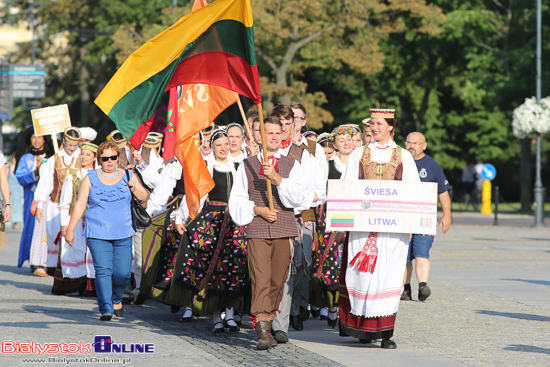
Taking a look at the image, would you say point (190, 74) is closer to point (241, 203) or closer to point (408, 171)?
point (241, 203)

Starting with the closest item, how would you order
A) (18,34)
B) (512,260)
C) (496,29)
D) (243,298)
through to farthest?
(243,298) → (512,260) → (496,29) → (18,34)

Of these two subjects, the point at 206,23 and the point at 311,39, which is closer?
the point at 206,23

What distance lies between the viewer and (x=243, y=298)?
8.43 m

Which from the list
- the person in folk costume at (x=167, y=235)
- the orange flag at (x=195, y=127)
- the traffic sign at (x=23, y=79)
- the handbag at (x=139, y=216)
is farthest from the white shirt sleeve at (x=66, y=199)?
the traffic sign at (x=23, y=79)

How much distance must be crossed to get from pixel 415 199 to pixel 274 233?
3.90 feet

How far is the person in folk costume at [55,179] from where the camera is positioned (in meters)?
11.7

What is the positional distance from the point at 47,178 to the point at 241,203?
17.5 ft

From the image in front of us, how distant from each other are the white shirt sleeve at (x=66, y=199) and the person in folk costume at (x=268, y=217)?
3.79m

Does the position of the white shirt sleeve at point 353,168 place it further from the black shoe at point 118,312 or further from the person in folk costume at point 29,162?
the person in folk costume at point 29,162

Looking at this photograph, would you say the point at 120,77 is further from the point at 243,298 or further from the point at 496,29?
the point at 496,29

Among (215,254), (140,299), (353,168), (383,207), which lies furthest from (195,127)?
(140,299)

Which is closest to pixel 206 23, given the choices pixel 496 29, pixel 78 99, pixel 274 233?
pixel 274 233

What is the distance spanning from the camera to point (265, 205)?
7434mm

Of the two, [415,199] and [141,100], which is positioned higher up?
[141,100]
